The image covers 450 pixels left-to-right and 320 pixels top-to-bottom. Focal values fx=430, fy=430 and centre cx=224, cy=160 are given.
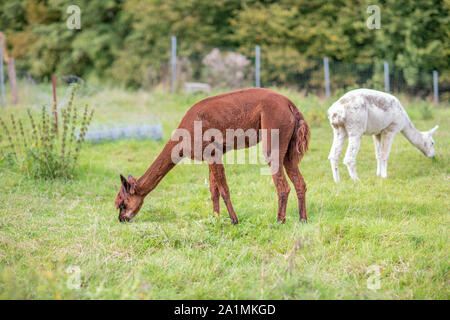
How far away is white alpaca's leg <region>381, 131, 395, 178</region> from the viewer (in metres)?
7.20

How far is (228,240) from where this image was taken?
4.53 meters

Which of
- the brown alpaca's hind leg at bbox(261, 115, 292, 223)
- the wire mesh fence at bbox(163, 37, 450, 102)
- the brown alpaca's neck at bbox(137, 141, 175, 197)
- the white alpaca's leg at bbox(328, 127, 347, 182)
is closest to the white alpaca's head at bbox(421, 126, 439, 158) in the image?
the white alpaca's leg at bbox(328, 127, 347, 182)

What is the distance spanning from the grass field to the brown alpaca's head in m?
0.15

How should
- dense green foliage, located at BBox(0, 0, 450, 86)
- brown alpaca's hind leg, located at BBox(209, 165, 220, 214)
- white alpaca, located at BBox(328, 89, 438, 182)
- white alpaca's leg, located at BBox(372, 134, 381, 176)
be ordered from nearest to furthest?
brown alpaca's hind leg, located at BBox(209, 165, 220, 214) → white alpaca, located at BBox(328, 89, 438, 182) → white alpaca's leg, located at BBox(372, 134, 381, 176) → dense green foliage, located at BBox(0, 0, 450, 86)

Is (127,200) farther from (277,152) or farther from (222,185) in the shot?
(277,152)

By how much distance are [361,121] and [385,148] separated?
83 cm

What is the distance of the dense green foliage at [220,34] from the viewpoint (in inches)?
769

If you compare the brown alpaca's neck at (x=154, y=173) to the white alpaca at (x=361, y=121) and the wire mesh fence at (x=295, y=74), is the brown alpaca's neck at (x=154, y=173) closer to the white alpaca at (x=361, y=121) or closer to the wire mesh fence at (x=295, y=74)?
the white alpaca at (x=361, y=121)

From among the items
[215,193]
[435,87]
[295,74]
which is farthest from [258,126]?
[435,87]

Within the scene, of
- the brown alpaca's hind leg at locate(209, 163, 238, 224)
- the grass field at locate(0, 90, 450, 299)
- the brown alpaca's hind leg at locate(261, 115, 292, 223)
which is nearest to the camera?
the grass field at locate(0, 90, 450, 299)

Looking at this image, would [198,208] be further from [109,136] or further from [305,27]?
[305,27]

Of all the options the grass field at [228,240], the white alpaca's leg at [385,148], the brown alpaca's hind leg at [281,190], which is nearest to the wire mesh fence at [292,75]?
the white alpaca's leg at [385,148]

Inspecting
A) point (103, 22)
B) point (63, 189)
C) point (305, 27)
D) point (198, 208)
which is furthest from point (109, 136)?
point (103, 22)

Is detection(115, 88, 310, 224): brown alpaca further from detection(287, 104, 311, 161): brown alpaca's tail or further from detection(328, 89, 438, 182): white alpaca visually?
detection(328, 89, 438, 182): white alpaca
